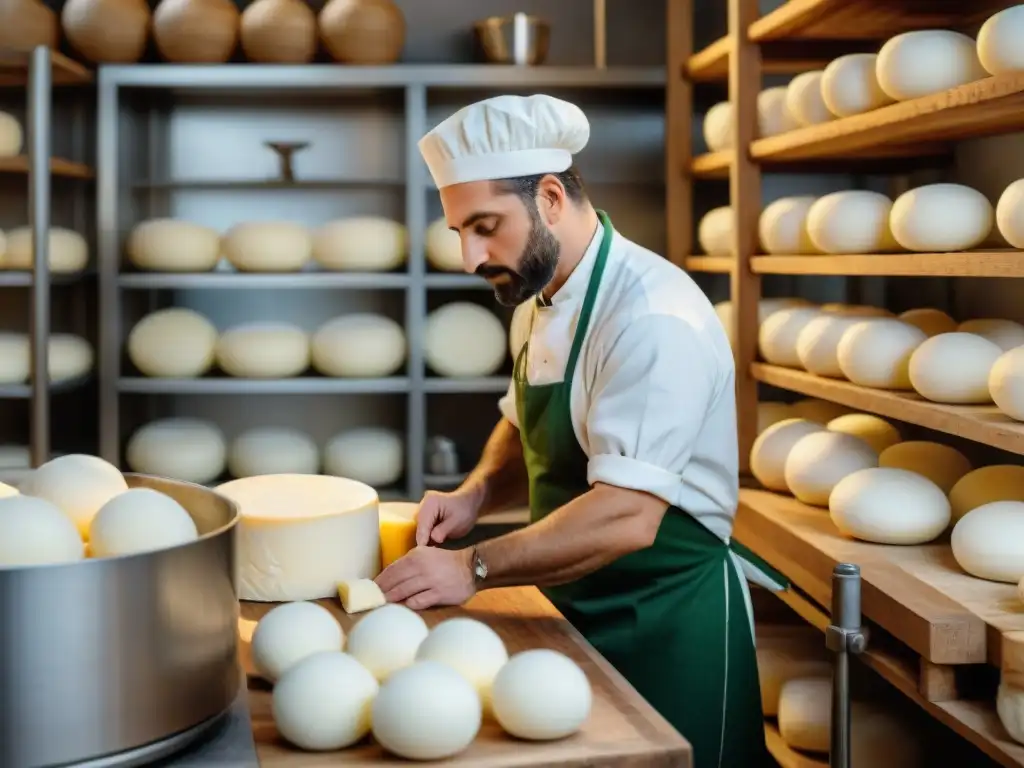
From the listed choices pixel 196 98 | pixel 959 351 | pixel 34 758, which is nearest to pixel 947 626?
pixel 959 351

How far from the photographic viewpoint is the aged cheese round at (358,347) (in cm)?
379

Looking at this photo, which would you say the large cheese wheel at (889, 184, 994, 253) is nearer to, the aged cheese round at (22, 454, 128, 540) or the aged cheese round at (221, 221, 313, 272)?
the aged cheese round at (22, 454, 128, 540)

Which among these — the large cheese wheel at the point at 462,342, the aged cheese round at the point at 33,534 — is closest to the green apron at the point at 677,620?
the aged cheese round at the point at 33,534

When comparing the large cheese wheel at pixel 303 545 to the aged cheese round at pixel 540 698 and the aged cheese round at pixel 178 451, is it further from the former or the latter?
the aged cheese round at pixel 178 451

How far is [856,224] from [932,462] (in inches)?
20.5

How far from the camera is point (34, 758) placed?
1035mm

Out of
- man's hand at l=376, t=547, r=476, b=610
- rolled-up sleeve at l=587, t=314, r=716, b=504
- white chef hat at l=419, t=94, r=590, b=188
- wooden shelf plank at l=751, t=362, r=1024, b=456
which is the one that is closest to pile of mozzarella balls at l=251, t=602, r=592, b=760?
man's hand at l=376, t=547, r=476, b=610

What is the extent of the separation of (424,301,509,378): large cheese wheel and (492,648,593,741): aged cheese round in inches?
103

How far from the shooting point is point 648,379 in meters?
1.83

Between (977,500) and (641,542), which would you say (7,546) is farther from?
(977,500)

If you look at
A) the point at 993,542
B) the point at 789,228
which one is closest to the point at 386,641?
the point at 993,542

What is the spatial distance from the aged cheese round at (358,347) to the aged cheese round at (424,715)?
2.66 meters

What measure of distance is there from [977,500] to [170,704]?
5.60 ft

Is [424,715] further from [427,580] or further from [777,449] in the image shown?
[777,449]
